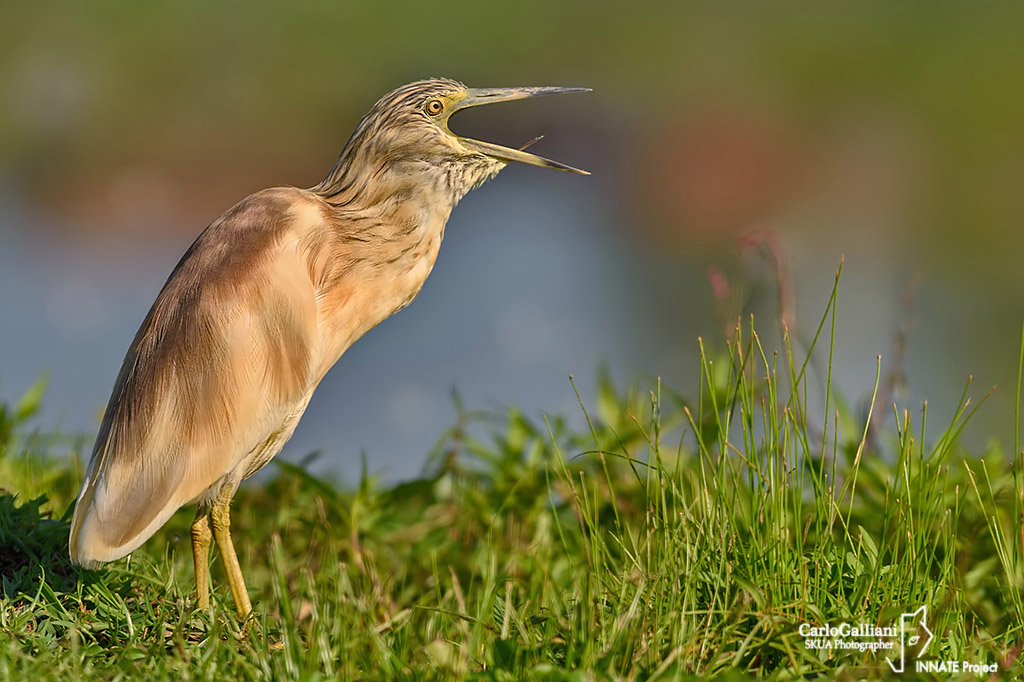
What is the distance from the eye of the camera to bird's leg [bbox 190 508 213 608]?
2.41m

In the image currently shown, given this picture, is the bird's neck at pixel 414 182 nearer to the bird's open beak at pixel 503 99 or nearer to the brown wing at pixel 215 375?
the bird's open beak at pixel 503 99

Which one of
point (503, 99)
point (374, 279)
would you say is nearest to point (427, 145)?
point (503, 99)

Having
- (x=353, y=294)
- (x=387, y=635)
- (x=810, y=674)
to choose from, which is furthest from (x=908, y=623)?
(x=353, y=294)

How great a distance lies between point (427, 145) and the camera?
2594 mm

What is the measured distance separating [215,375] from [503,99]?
1.05 m

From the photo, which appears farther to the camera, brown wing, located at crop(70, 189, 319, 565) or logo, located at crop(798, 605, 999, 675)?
brown wing, located at crop(70, 189, 319, 565)

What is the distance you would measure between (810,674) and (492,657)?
0.62 meters

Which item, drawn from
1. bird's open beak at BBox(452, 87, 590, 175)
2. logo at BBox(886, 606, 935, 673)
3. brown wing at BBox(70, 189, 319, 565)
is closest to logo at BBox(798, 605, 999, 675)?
logo at BBox(886, 606, 935, 673)

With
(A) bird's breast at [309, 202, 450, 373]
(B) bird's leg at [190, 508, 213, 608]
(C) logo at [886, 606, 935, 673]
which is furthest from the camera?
(A) bird's breast at [309, 202, 450, 373]

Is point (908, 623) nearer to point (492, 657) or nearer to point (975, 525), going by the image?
point (492, 657)

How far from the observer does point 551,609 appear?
2.20 meters

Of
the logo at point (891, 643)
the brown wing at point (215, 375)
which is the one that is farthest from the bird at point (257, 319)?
the logo at point (891, 643)

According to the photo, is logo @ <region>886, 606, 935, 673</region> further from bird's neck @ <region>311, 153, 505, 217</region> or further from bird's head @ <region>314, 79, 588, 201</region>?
bird's neck @ <region>311, 153, 505, 217</region>

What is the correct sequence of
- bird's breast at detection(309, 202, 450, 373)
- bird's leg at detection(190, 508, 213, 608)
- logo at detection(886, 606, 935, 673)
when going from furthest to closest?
bird's breast at detection(309, 202, 450, 373), bird's leg at detection(190, 508, 213, 608), logo at detection(886, 606, 935, 673)
